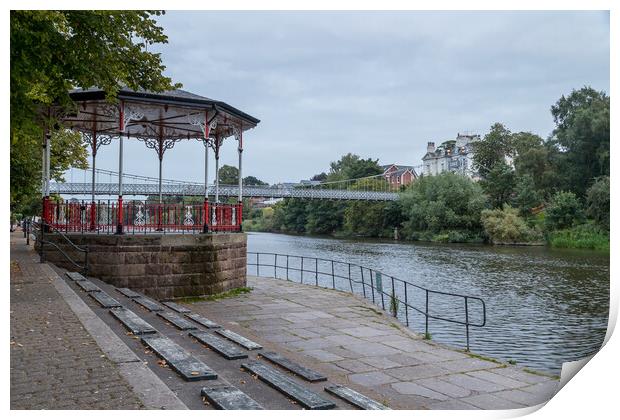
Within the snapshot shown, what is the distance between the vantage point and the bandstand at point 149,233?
11086mm

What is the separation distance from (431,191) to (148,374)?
164 ft

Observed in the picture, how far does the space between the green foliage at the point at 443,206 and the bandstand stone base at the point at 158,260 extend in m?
39.5

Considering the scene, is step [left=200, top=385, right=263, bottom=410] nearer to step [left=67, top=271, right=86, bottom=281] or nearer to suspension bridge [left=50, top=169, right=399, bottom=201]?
step [left=67, top=271, right=86, bottom=281]

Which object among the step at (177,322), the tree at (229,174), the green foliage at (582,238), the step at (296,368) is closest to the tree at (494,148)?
the tree at (229,174)

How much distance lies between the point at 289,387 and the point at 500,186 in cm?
5132

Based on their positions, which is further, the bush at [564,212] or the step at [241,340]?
the bush at [564,212]

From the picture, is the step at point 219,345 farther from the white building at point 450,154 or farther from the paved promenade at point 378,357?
the white building at point 450,154

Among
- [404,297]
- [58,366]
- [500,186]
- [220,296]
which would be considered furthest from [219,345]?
[500,186]


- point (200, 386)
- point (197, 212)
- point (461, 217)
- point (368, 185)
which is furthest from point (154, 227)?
point (368, 185)

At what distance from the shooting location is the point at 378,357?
7.39 metres

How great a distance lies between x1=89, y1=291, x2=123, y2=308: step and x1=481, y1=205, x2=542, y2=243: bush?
39123mm

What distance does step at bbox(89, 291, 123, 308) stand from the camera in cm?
778

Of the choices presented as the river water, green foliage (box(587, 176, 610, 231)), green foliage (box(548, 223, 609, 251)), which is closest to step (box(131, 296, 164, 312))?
the river water

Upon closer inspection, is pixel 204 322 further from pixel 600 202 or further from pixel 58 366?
pixel 600 202
